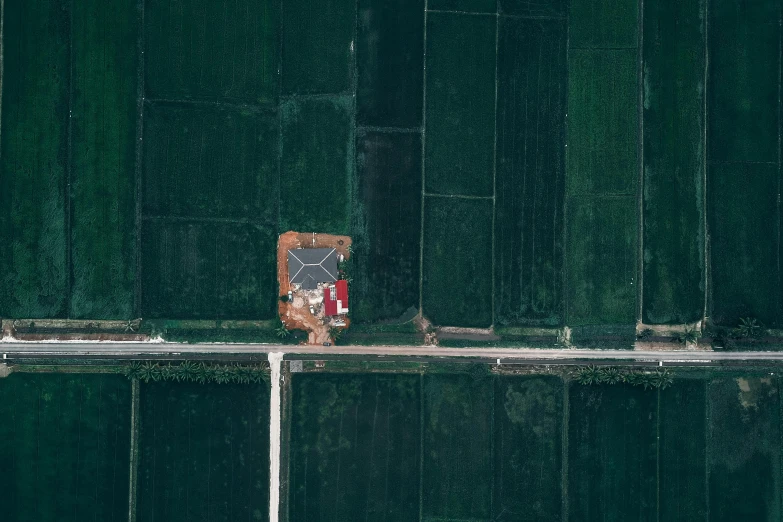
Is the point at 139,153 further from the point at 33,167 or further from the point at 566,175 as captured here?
the point at 566,175

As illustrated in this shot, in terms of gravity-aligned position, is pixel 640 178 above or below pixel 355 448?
above

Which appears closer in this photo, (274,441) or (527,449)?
(274,441)

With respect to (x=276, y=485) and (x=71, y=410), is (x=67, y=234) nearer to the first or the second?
(x=71, y=410)

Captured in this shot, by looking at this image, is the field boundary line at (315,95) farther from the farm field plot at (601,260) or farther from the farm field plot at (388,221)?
the farm field plot at (601,260)

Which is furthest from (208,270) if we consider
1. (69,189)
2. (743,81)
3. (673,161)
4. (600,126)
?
(743,81)

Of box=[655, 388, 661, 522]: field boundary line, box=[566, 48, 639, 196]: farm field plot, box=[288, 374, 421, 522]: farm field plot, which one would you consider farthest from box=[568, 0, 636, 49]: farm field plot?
box=[288, 374, 421, 522]: farm field plot

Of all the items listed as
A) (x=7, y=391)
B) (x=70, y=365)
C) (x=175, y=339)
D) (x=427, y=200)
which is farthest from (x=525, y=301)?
(x=7, y=391)
